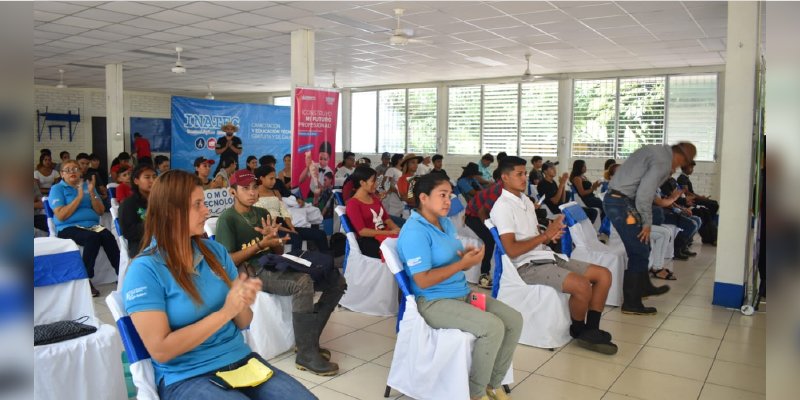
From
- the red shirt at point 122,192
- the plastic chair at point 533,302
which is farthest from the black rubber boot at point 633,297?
the red shirt at point 122,192

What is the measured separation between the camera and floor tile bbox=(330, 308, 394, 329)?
14.3 feet

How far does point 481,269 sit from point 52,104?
1439 centimetres

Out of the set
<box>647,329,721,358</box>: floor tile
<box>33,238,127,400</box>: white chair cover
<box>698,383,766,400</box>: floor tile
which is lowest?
<box>698,383,766,400</box>: floor tile

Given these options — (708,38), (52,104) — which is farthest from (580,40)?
(52,104)

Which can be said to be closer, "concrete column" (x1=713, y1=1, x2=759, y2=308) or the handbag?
the handbag

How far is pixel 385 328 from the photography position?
4270 millimetres

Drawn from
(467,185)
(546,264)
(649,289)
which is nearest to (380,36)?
(467,185)

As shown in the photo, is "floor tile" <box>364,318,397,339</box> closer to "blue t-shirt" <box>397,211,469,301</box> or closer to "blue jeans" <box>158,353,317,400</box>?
"blue t-shirt" <box>397,211,469,301</box>

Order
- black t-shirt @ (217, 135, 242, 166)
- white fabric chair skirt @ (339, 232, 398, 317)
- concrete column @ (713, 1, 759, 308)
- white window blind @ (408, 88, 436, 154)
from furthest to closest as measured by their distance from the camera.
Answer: white window blind @ (408, 88, 436, 154), black t-shirt @ (217, 135, 242, 166), concrete column @ (713, 1, 759, 308), white fabric chair skirt @ (339, 232, 398, 317)

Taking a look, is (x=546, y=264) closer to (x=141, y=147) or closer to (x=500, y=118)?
(x=500, y=118)

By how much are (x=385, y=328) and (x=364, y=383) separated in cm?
102

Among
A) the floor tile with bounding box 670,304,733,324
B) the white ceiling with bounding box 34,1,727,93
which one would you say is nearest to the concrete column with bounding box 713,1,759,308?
the floor tile with bounding box 670,304,733,324

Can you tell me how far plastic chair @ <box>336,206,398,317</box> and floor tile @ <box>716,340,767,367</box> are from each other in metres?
2.33

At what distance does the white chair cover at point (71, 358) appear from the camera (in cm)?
238
